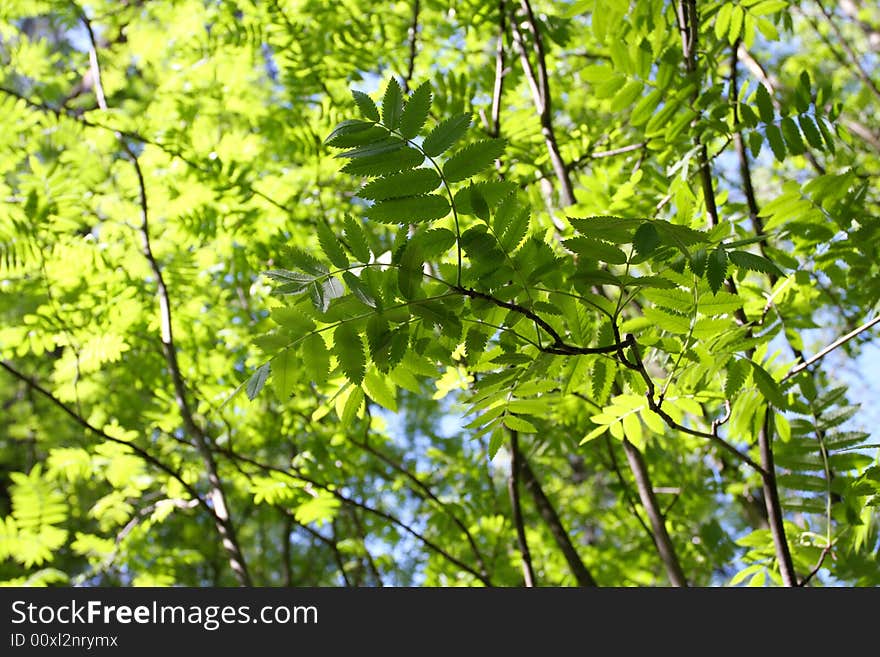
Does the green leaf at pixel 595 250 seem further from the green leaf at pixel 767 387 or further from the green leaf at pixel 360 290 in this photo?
the green leaf at pixel 767 387

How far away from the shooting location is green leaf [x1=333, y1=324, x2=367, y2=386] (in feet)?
3.41

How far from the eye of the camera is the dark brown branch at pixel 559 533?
7.84 ft

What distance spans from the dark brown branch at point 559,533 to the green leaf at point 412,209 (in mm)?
1671

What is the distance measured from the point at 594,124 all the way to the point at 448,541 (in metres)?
1.99

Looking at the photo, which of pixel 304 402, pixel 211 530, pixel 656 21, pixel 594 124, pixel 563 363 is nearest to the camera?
pixel 563 363

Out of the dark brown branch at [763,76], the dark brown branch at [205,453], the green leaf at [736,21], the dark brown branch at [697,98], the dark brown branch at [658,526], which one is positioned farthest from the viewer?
the dark brown branch at [763,76]

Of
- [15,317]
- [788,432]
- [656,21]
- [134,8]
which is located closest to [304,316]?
[788,432]

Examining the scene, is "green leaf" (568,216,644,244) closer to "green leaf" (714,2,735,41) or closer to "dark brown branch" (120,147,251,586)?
"green leaf" (714,2,735,41)

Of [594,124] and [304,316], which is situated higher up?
[594,124]

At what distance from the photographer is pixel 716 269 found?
102 centimetres

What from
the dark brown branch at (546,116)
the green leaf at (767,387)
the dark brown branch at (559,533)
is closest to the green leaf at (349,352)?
the green leaf at (767,387)

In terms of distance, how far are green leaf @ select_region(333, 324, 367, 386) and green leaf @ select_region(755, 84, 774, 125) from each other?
1.17m
